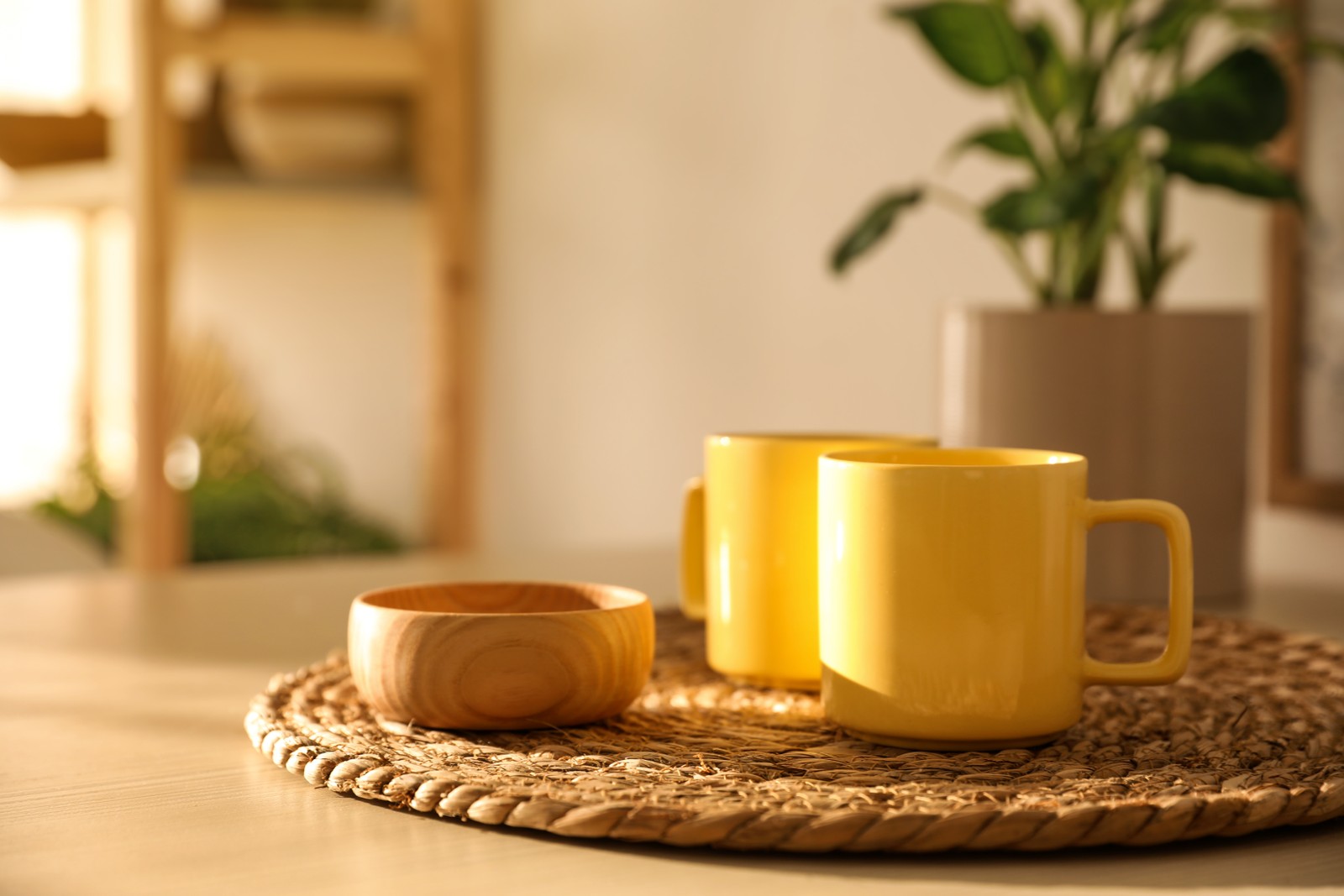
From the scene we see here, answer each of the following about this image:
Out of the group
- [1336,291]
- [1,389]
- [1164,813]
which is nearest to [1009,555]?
[1164,813]

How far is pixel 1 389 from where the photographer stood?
318 cm

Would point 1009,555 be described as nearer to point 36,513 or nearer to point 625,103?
Result: point 625,103

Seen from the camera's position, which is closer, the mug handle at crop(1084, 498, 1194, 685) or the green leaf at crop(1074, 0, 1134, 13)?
the mug handle at crop(1084, 498, 1194, 685)

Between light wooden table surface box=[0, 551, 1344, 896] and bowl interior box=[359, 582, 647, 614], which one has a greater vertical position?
bowl interior box=[359, 582, 647, 614]

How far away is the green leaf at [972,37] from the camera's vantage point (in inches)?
33.6

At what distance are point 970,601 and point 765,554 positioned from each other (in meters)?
0.13

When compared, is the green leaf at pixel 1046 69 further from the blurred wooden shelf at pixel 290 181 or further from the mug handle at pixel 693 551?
the blurred wooden shelf at pixel 290 181

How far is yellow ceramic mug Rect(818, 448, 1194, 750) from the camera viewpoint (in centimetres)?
48

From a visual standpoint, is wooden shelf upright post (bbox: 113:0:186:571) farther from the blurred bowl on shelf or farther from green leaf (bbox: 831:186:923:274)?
green leaf (bbox: 831:186:923:274)

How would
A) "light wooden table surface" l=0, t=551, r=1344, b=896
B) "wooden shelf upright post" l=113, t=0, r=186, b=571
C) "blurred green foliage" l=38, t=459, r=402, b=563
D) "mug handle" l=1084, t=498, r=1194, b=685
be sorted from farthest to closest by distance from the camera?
"blurred green foliage" l=38, t=459, r=402, b=563 → "wooden shelf upright post" l=113, t=0, r=186, b=571 → "mug handle" l=1084, t=498, r=1194, b=685 → "light wooden table surface" l=0, t=551, r=1344, b=896

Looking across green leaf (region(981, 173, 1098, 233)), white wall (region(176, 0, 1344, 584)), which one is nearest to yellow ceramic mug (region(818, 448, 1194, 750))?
green leaf (region(981, 173, 1098, 233))

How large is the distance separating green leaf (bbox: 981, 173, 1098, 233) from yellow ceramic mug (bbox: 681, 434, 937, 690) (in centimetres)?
23

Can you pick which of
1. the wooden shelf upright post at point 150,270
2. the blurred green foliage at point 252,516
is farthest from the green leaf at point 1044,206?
the blurred green foliage at point 252,516

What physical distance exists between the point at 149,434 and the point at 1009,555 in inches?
61.7
